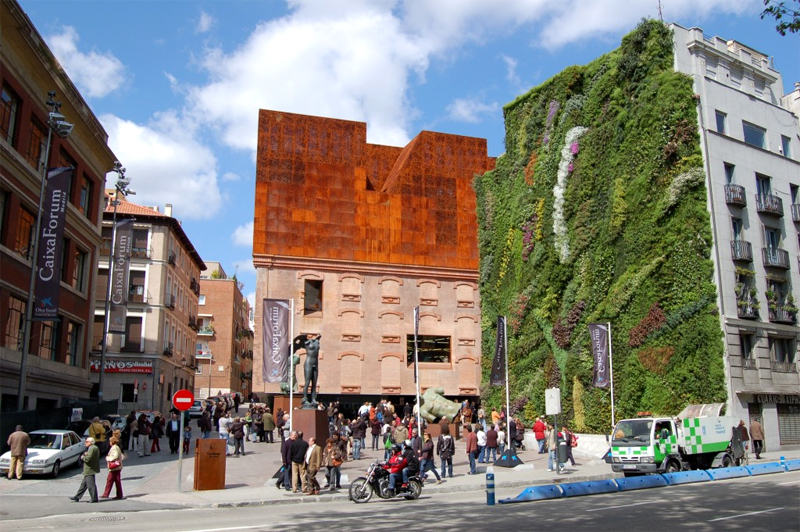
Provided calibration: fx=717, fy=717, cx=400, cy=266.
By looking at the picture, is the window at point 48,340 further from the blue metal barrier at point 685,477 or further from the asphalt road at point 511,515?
the blue metal barrier at point 685,477

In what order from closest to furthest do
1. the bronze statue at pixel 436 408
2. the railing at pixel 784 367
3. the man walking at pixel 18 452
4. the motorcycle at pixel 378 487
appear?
the motorcycle at pixel 378 487 → the man walking at pixel 18 452 → the railing at pixel 784 367 → the bronze statue at pixel 436 408

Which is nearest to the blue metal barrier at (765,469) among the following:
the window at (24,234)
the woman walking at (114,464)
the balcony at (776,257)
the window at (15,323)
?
the balcony at (776,257)

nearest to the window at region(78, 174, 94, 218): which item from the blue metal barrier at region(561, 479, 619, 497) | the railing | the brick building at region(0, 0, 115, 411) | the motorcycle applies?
the brick building at region(0, 0, 115, 411)

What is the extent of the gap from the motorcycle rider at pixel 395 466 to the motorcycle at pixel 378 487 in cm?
13

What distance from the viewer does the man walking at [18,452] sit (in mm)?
22250

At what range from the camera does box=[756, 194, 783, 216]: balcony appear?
121 ft

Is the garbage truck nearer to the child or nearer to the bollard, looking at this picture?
the bollard

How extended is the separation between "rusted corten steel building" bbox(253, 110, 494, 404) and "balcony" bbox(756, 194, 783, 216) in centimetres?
2291

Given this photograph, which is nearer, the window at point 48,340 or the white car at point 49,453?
the white car at point 49,453

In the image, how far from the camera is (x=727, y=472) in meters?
23.0

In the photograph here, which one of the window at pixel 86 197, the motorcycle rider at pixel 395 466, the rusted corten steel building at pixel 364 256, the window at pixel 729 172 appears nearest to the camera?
the motorcycle rider at pixel 395 466

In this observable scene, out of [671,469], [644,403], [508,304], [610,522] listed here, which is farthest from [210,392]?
[610,522]

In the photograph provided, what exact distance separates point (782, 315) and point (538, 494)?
24.0m

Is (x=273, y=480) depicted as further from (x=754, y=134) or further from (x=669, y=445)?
(x=754, y=134)
